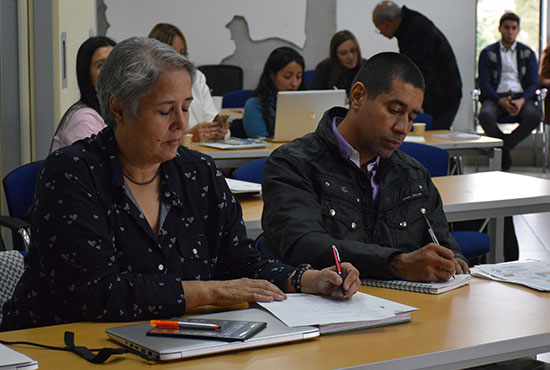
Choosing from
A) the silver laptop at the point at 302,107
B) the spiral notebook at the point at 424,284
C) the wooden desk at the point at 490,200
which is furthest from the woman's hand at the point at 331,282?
the silver laptop at the point at 302,107

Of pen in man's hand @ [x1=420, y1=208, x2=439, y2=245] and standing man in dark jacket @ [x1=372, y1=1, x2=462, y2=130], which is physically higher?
standing man in dark jacket @ [x1=372, y1=1, x2=462, y2=130]

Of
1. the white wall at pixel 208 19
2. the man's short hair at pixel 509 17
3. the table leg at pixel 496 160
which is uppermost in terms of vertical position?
the man's short hair at pixel 509 17

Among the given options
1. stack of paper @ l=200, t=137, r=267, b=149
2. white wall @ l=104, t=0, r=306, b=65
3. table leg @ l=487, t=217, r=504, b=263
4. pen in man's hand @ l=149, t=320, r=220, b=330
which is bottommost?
table leg @ l=487, t=217, r=504, b=263

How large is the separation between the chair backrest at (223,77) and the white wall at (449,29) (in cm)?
150

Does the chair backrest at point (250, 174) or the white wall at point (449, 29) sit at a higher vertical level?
the white wall at point (449, 29)

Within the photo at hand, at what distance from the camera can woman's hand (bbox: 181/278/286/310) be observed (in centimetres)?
175

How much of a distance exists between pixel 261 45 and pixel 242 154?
459 centimetres

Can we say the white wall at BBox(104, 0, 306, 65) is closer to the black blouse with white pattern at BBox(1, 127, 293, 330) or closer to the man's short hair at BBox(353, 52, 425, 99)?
the man's short hair at BBox(353, 52, 425, 99)

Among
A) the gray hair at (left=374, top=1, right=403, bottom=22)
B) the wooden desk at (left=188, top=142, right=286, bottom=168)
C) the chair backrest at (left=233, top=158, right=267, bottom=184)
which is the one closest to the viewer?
the chair backrest at (left=233, top=158, right=267, bottom=184)

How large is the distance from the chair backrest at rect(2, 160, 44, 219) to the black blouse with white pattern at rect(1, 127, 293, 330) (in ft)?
4.38

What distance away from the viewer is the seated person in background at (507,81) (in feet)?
29.7

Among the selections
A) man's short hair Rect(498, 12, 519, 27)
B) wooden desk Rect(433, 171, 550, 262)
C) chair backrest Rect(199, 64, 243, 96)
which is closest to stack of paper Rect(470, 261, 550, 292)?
wooden desk Rect(433, 171, 550, 262)

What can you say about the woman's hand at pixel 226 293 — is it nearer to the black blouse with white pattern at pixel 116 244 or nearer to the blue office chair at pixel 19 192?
the black blouse with white pattern at pixel 116 244

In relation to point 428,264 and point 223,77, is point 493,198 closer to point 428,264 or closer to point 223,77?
point 428,264
